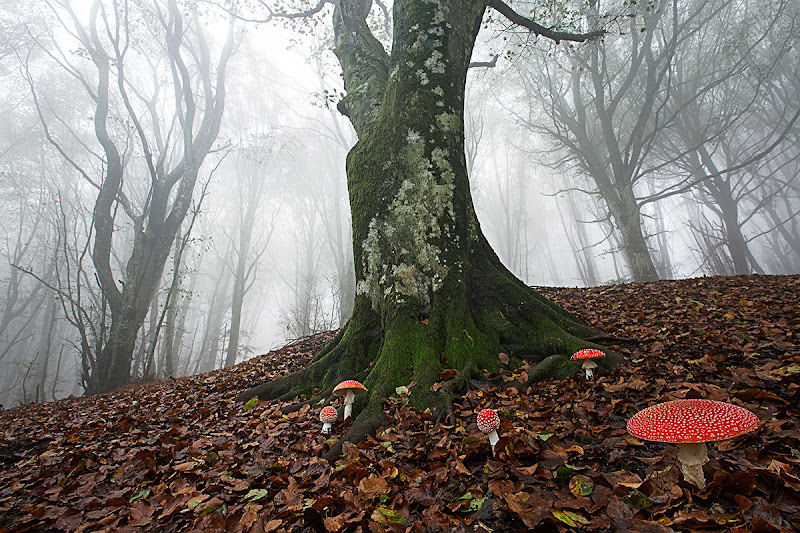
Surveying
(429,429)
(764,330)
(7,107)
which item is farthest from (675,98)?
(7,107)

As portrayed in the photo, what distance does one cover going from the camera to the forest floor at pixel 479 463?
1.48 m

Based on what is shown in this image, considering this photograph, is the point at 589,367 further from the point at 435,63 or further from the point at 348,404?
the point at 435,63

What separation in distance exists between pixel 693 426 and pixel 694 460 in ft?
0.76

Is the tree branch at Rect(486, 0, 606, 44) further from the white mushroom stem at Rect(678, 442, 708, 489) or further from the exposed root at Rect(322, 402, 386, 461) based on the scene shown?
the white mushroom stem at Rect(678, 442, 708, 489)

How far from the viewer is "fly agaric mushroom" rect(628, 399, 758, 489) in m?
1.32

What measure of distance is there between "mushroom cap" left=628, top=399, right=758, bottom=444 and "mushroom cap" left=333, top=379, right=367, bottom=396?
2052 mm

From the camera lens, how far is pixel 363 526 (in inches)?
66.4

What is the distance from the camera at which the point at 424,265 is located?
3.69 metres

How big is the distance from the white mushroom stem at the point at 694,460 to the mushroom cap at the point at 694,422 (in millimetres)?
148

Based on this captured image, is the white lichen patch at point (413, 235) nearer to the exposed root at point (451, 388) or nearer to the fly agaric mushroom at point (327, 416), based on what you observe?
the exposed root at point (451, 388)

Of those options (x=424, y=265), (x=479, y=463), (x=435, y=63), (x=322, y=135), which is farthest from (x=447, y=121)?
(x=322, y=135)

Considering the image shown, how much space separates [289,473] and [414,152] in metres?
3.41

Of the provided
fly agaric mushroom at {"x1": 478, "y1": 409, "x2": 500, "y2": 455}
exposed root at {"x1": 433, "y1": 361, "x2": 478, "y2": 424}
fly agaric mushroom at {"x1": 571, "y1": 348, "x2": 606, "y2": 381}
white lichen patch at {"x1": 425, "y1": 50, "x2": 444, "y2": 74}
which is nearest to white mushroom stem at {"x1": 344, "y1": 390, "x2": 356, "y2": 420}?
exposed root at {"x1": 433, "y1": 361, "x2": 478, "y2": 424}

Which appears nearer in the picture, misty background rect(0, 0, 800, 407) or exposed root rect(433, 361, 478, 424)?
exposed root rect(433, 361, 478, 424)
